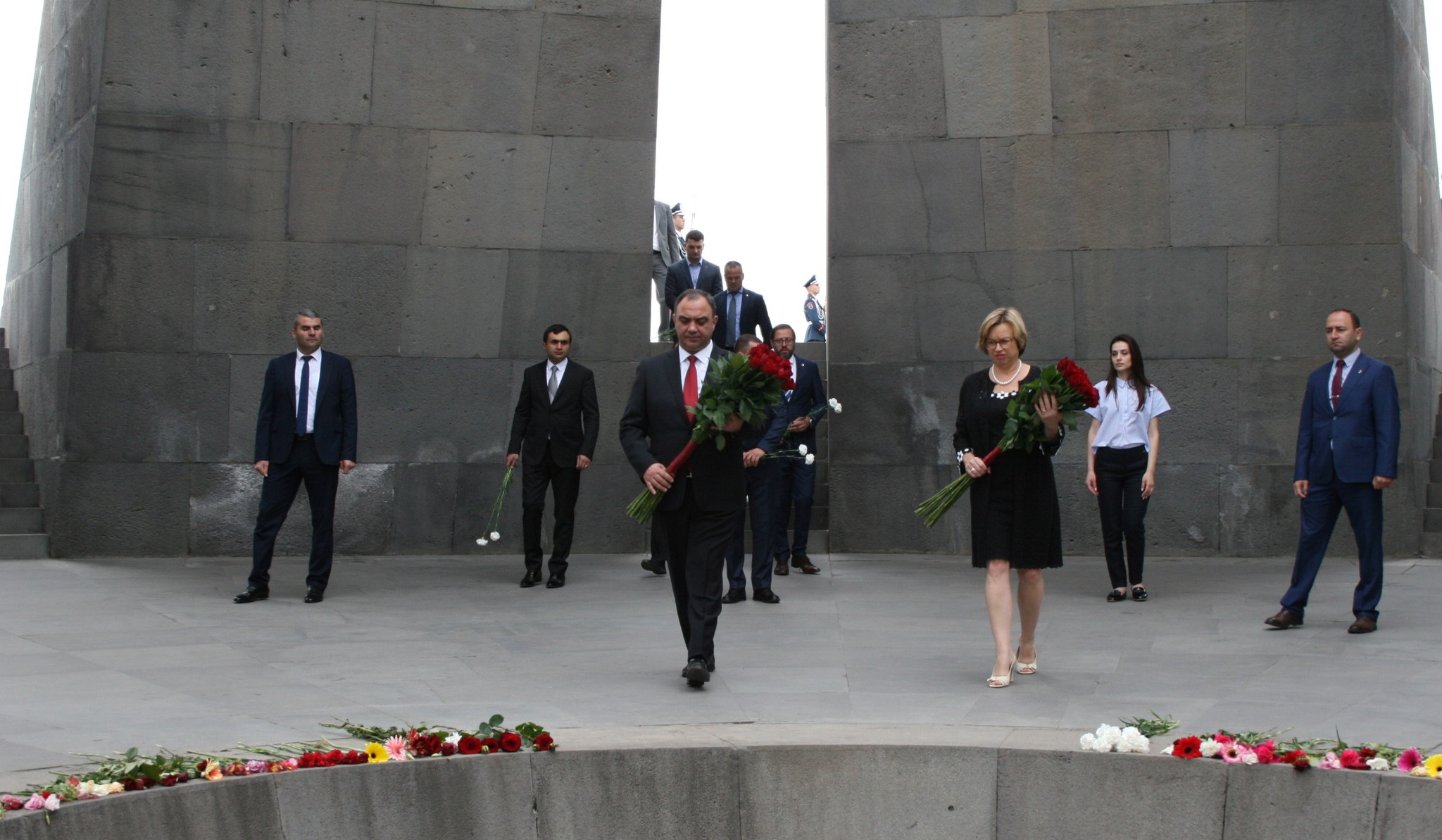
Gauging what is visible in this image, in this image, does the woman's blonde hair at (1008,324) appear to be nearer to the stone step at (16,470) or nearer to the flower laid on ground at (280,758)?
the flower laid on ground at (280,758)

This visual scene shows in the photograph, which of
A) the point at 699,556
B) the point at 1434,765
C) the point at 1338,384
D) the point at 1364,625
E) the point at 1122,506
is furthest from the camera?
the point at 1122,506

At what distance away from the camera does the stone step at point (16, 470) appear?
35.4 feet

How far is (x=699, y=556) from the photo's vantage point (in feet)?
21.1

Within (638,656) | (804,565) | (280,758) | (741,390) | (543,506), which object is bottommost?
(280,758)

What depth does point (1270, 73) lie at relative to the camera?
10.9 meters

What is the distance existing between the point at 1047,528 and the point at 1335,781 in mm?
1893

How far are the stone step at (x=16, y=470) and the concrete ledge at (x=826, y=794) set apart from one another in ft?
23.6

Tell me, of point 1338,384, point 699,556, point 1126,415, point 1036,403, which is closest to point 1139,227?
point 1126,415

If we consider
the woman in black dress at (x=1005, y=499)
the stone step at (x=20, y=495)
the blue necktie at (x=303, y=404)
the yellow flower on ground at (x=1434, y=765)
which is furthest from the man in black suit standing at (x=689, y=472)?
the stone step at (x=20, y=495)

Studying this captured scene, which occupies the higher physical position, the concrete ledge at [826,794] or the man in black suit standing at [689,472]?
the man in black suit standing at [689,472]

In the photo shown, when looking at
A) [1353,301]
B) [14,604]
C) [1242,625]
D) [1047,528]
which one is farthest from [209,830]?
[1353,301]

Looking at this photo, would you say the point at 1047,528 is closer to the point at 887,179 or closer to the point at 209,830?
the point at 209,830

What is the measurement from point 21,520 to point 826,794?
301 inches

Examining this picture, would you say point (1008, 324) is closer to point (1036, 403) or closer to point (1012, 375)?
point (1012, 375)
